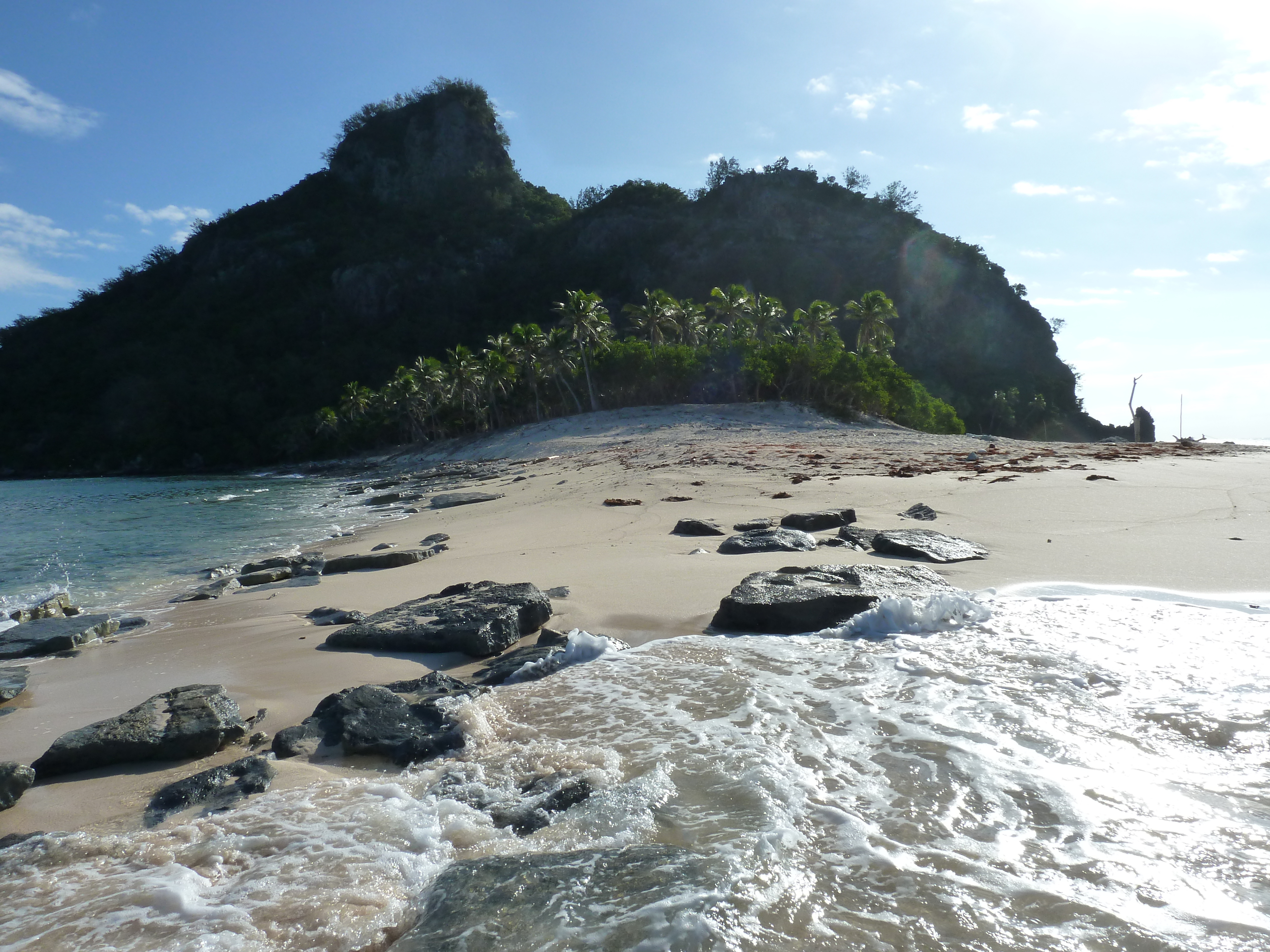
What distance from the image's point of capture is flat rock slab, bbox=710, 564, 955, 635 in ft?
15.7

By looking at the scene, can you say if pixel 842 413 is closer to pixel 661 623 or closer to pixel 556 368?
pixel 556 368

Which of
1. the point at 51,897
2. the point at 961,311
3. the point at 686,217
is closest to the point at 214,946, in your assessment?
the point at 51,897

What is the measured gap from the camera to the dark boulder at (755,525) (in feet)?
26.9

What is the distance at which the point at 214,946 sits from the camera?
203 cm

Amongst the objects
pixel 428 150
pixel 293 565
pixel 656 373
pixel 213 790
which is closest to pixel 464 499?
pixel 293 565

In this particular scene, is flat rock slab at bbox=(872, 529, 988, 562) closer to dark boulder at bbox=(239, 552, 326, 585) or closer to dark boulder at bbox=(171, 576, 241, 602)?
dark boulder at bbox=(239, 552, 326, 585)

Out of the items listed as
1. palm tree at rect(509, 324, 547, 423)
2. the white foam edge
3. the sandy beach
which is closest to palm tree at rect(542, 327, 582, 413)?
palm tree at rect(509, 324, 547, 423)

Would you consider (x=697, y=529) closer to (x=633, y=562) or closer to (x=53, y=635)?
(x=633, y=562)

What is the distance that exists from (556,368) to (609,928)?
53.0 metres

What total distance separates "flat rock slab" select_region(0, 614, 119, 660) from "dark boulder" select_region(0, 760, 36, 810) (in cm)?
379

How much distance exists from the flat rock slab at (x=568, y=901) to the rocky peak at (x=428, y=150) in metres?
134

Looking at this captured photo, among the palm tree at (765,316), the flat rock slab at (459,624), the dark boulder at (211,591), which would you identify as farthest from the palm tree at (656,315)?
the flat rock slab at (459,624)

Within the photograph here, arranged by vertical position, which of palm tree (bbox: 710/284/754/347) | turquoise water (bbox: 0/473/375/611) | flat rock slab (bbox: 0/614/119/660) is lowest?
turquoise water (bbox: 0/473/375/611)

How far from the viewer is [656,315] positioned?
55750mm
